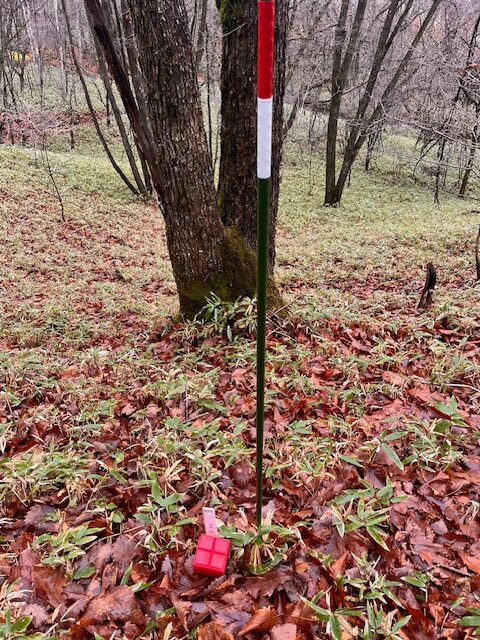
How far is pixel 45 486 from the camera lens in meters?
2.19

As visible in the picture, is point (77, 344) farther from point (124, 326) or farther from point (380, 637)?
point (380, 637)

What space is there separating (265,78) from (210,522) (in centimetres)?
165

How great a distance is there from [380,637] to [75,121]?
23.3 meters

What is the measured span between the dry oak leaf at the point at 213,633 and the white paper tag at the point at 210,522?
0.33 m

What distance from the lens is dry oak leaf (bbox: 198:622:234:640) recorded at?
4.89ft

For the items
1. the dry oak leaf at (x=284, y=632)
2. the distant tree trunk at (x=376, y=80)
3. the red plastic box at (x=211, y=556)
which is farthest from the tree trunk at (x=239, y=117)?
the distant tree trunk at (x=376, y=80)

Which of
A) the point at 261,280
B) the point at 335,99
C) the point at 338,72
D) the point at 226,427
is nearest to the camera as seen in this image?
the point at 261,280

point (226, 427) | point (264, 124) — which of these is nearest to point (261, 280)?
point (264, 124)

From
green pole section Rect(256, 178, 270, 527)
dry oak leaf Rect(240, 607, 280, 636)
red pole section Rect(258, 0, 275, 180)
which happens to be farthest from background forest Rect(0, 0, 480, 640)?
red pole section Rect(258, 0, 275, 180)

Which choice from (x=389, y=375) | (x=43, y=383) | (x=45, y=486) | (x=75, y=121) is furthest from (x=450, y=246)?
(x=75, y=121)

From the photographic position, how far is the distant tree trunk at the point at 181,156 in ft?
9.91

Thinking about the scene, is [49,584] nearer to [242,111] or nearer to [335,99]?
[242,111]

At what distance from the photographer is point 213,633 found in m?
1.51

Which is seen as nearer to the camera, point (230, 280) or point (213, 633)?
point (213, 633)
